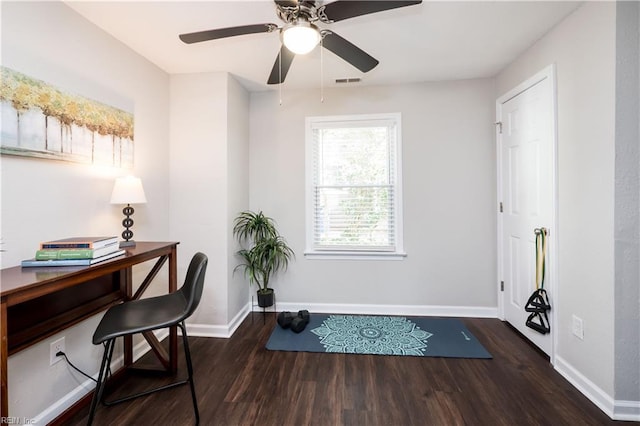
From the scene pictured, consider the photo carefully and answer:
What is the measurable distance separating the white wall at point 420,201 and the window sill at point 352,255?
0.05 meters

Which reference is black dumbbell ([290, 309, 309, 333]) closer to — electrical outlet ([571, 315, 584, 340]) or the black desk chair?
the black desk chair

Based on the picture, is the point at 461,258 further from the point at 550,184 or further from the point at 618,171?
the point at 618,171

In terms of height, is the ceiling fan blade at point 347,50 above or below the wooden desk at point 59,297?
above

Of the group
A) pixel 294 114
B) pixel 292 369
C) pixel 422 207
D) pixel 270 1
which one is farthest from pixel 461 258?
pixel 270 1

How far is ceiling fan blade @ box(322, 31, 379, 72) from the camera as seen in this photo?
1609 millimetres

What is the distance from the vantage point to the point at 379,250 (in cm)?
306

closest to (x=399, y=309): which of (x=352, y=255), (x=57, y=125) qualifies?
(x=352, y=255)

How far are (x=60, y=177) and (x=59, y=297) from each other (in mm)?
716

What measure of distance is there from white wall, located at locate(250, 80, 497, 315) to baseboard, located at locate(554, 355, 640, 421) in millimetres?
1054

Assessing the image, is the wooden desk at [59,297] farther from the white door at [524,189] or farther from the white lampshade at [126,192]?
the white door at [524,189]

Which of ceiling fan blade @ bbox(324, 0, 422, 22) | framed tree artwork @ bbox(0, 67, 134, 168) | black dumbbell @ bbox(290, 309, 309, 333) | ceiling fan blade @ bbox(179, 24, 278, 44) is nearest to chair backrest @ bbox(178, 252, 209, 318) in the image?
framed tree artwork @ bbox(0, 67, 134, 168)

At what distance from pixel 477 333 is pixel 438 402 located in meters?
1.16

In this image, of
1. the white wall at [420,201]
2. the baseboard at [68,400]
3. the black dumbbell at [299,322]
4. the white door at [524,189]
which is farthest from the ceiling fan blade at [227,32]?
the black dumbbell at [299,322]

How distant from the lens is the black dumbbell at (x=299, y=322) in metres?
2.62
